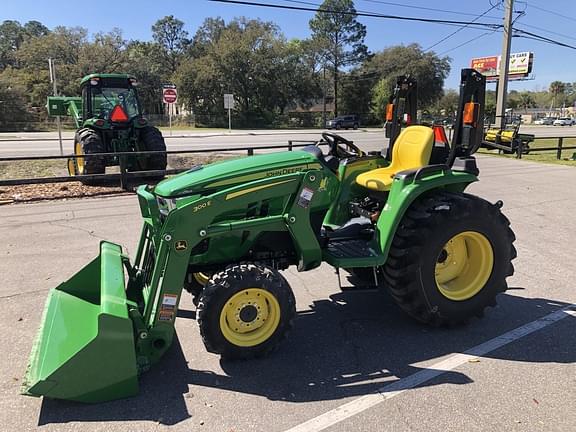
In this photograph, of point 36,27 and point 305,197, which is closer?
point 305,197

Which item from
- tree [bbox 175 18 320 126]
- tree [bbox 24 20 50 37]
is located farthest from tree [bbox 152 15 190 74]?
tree [bbox 24 20 50 37]

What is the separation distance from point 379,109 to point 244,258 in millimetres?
56773

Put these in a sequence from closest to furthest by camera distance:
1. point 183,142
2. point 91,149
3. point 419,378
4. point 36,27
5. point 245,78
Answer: point 419,378 → point 91,149 → point 183,142 → point 245,78 → point 36,27

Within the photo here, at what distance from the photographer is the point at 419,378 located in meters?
3.13

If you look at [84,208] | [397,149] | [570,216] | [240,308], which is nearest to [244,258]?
[240,308]

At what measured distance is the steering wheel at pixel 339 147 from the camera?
4129 millimetres

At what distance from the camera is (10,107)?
40.2m

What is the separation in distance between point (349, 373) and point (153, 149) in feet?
29.5

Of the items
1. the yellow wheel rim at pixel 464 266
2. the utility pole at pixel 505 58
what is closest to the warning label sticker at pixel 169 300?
the yellow wheel rim at pixel 464 266

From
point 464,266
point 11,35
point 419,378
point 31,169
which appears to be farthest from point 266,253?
point 11,35

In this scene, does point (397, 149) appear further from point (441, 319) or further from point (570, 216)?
point (570, 216)

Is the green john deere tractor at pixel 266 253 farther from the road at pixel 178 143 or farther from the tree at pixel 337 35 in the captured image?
the tree at pixel 337 35

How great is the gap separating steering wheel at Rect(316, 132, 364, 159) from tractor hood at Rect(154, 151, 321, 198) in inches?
23.6

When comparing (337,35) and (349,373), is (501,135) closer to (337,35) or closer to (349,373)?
(349,373)
